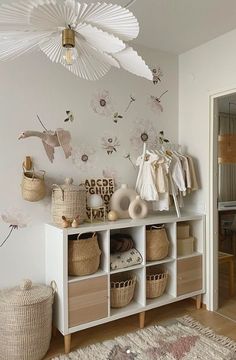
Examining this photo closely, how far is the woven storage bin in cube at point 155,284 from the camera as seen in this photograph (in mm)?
2568

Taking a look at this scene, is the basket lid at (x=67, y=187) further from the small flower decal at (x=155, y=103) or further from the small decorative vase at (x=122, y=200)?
the small flower decal at (x=155, y=103)

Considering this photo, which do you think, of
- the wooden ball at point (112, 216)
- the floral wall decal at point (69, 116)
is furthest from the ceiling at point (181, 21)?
the wooden ball at point (112, 216)

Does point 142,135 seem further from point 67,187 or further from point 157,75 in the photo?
point 67,187

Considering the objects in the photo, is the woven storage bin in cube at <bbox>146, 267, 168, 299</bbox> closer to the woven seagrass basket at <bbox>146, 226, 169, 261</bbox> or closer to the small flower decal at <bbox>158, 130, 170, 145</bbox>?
the woven seagrass basket at <bbox>146, 226, 169, 261</bbox>

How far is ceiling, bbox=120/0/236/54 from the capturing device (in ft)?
7.07

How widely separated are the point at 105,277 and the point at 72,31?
1.74 metres

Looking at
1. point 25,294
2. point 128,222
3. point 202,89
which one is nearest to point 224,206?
point 202,89

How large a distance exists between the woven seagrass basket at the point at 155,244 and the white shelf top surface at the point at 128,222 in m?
0.09

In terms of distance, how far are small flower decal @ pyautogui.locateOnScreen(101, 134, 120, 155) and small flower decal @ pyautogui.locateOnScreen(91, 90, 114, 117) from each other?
0.67 feet

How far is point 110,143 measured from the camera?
108 inches

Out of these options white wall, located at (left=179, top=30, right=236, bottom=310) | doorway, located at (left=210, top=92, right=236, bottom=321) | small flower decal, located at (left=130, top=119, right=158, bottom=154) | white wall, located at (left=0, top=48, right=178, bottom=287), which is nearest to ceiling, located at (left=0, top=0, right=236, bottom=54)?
white wall, located at (left=179, top=30, right=236, bottom=310)

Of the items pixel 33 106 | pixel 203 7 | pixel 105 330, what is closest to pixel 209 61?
pixel 203 7

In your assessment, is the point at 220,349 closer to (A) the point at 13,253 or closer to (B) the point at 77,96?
(A) the point at 13,253

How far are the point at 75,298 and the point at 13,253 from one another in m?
0.59
